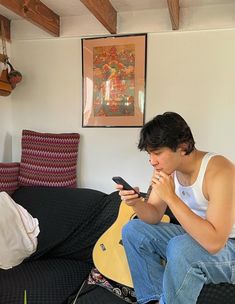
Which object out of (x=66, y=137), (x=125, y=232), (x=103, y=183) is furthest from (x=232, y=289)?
(x=66, y=137)

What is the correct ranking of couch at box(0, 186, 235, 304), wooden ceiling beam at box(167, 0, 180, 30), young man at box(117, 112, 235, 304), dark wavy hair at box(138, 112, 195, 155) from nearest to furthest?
young man at box(117, 112, 235, 304)
dark wavy hair at box(138, 112, 195, 155)
couch at box(0, 186, 235, 304)
wooden ceiling beam at box(167, 0, 180, 30)

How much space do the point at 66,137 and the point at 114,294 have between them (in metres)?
1.30

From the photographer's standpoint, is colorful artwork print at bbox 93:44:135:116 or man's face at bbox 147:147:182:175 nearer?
man's face at bbox 147:147:182:175

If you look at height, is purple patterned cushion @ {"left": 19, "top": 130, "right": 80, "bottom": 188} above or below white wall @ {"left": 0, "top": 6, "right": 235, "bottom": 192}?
below

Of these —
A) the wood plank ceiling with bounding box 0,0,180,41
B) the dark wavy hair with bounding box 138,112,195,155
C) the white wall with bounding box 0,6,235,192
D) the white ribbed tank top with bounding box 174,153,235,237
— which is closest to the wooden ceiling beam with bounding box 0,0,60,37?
the wood plank ceiling with bounding box 0,0,180,41

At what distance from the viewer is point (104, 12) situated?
212cm

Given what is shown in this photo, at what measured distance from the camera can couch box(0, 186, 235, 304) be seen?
1509mm

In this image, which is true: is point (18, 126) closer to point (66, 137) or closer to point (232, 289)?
point (66, 137)

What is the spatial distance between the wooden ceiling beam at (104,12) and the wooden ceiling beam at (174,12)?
17.1 inches

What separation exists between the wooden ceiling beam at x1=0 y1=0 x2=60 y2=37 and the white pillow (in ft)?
3.82

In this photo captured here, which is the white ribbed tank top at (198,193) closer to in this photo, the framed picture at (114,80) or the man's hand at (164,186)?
the man's hand at (164,186)

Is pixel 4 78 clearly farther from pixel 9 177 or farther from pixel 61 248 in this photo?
pixel 61 248

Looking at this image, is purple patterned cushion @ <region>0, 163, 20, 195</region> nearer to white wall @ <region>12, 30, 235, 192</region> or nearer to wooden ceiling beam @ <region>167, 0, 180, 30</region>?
white wall @ <region>12, 30, 235, 192</region>

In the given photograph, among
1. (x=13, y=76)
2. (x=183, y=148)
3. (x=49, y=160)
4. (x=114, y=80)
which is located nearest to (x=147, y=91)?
(x=114, y=80)
